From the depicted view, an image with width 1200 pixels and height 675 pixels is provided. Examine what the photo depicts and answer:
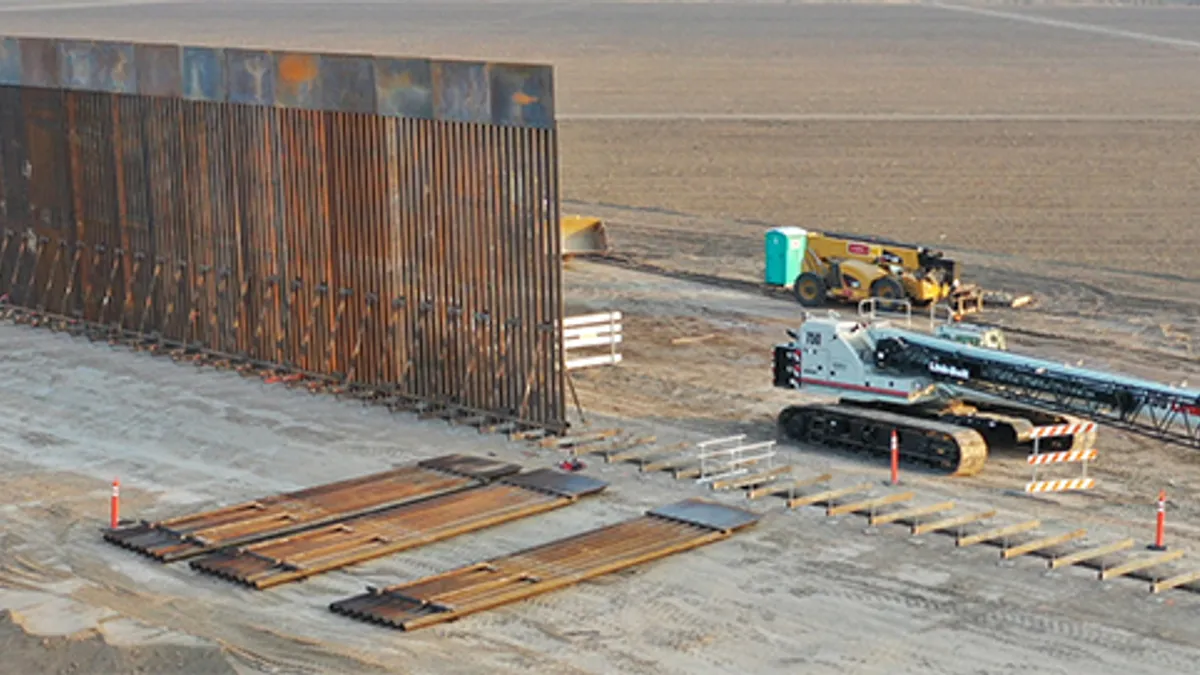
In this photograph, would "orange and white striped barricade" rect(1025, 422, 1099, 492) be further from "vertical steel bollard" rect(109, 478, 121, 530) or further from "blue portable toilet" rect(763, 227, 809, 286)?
"blue portable toilet" rect(763, 227, 809, 286)

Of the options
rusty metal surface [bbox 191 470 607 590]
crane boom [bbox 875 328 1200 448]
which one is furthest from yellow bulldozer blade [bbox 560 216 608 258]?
rusty metal surface [bbox 191 470 607 590]

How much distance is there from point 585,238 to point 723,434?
16.2 metres

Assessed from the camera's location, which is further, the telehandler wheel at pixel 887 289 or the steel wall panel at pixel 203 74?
the telehandler wheel at pixel 887 289

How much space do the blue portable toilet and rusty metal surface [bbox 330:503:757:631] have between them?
16.0 metres

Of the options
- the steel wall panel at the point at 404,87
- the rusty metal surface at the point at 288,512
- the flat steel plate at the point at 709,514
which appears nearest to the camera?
the rusty metal surface at the point at 288,512

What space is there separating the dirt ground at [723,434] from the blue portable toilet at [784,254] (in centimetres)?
110

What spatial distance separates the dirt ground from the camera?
2152 cm

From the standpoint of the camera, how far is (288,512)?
26219 mm

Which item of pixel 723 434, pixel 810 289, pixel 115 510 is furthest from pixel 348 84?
pixel 810 289

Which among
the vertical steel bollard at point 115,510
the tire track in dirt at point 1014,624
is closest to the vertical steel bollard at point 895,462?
the tire track in dirt at point 1014,624

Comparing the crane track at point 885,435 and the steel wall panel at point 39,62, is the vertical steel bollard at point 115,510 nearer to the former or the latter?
the crane track at point 885,435

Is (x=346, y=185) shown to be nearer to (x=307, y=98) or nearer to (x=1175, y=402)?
(x=307, y=98)

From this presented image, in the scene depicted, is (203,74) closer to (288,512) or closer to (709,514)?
(288,512)

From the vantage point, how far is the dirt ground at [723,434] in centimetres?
2152
